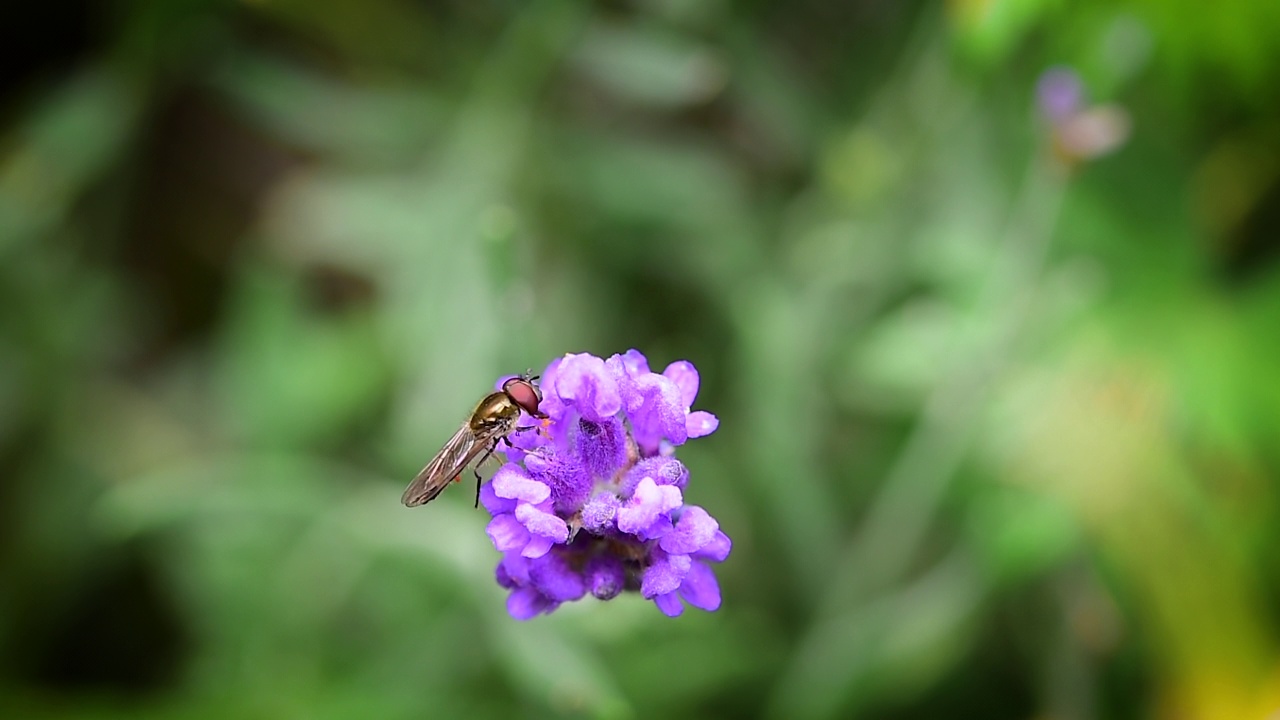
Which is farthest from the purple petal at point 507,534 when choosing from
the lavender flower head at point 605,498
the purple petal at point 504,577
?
the purple petal at point 504,577

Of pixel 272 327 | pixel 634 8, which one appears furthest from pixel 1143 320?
pixel 272 327

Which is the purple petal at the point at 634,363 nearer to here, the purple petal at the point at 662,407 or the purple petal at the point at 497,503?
the purple petal at the point at 662,407

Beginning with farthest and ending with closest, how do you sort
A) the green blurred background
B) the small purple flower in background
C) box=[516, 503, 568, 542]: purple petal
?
1. the green blurred background
2. the small purple flower in background
3. box=[516, 503, 568, 542]: purple petal

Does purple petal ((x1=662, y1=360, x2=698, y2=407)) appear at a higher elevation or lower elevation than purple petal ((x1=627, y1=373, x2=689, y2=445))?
higher

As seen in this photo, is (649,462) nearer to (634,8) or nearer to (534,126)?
(534,126)

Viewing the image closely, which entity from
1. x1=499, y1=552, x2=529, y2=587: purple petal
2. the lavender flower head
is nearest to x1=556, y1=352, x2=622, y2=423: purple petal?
the lavender flower head

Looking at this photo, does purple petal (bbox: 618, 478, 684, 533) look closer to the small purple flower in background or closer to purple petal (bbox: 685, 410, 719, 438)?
purple petal (bbox: 685, 410, 719, 438)
